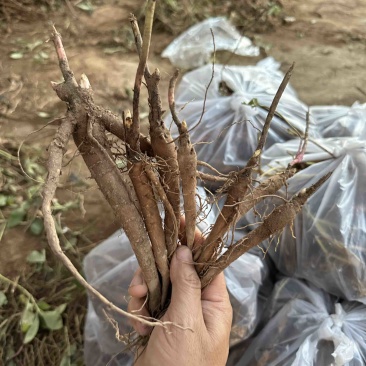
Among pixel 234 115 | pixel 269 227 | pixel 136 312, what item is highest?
pixel 269 227

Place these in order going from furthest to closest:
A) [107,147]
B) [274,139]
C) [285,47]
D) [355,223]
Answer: [285,47]
[274,139]
[355,223]
[107,147]

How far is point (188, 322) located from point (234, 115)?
100 centimetres

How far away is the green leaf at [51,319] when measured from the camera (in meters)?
1.50

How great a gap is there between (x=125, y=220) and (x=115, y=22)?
2.51 meters

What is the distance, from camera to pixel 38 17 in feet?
10.2

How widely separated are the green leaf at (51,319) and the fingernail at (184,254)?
2.36 feet

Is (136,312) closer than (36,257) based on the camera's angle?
Yes

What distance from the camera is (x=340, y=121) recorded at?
5.59ft

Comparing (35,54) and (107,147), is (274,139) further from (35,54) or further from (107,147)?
(35,54)

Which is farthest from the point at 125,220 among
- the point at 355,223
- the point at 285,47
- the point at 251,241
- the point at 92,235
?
the point at 285,47

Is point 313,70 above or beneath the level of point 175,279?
beneath

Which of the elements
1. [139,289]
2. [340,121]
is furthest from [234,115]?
[139,289]

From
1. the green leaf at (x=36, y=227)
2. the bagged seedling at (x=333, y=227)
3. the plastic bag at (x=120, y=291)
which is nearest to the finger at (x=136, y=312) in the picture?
the plastic bag at (x=120, y=291)

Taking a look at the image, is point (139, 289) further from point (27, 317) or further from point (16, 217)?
point (16, 217)
